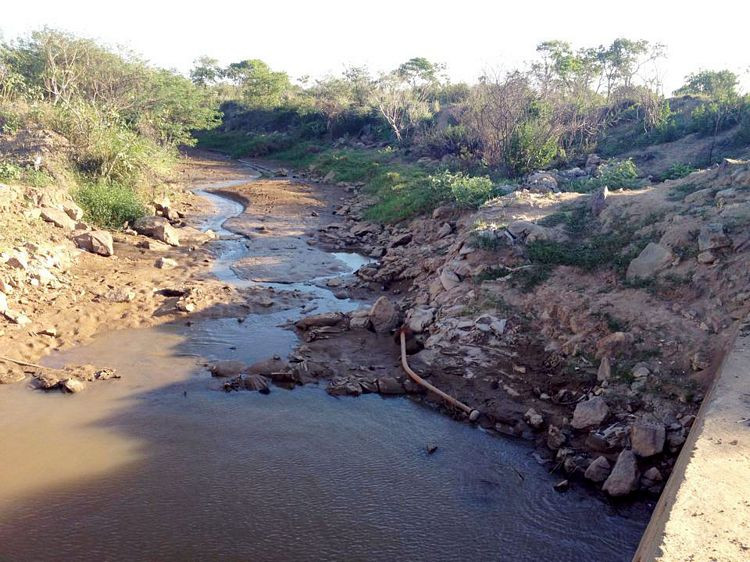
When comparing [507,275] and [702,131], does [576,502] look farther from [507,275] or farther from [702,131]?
[702,131]

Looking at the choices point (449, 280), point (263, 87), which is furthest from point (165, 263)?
point (263, 87)

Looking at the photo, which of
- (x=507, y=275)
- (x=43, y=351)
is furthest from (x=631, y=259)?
(x=43, y=351)

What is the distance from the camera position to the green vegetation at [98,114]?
1306 centimetres

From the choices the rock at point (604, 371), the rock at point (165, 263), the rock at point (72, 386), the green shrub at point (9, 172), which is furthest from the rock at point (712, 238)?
the green shrub at point (9, 172)

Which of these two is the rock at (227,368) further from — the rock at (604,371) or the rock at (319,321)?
the rock at (604,371)

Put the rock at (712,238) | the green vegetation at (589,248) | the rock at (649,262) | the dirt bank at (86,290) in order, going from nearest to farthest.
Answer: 1. the rock at (712,238)
2. the rock at (649,262)
3. the dirt bank at (86,290)
4. the green vegetation at (589,248)

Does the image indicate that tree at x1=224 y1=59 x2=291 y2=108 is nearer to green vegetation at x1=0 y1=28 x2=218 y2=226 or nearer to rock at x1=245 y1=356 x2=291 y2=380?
green vegetation at x1=0 y1=28 x2=218 y2=226

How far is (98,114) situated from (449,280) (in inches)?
396

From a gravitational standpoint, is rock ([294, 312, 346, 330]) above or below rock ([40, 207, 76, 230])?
below

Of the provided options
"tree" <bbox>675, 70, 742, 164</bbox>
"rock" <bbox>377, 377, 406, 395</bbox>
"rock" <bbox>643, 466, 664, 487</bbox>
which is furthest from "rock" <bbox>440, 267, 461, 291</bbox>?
"tree" <bbox>675, 70, 742, 164</bbox>

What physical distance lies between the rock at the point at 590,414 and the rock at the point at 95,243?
358 inches

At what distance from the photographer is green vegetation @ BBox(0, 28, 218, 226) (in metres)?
13.1

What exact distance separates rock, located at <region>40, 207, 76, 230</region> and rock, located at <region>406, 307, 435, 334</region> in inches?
276

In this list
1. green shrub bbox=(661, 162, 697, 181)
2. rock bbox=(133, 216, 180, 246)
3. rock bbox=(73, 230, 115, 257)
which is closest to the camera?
rock bbox=(73, 230, 115, 257)
